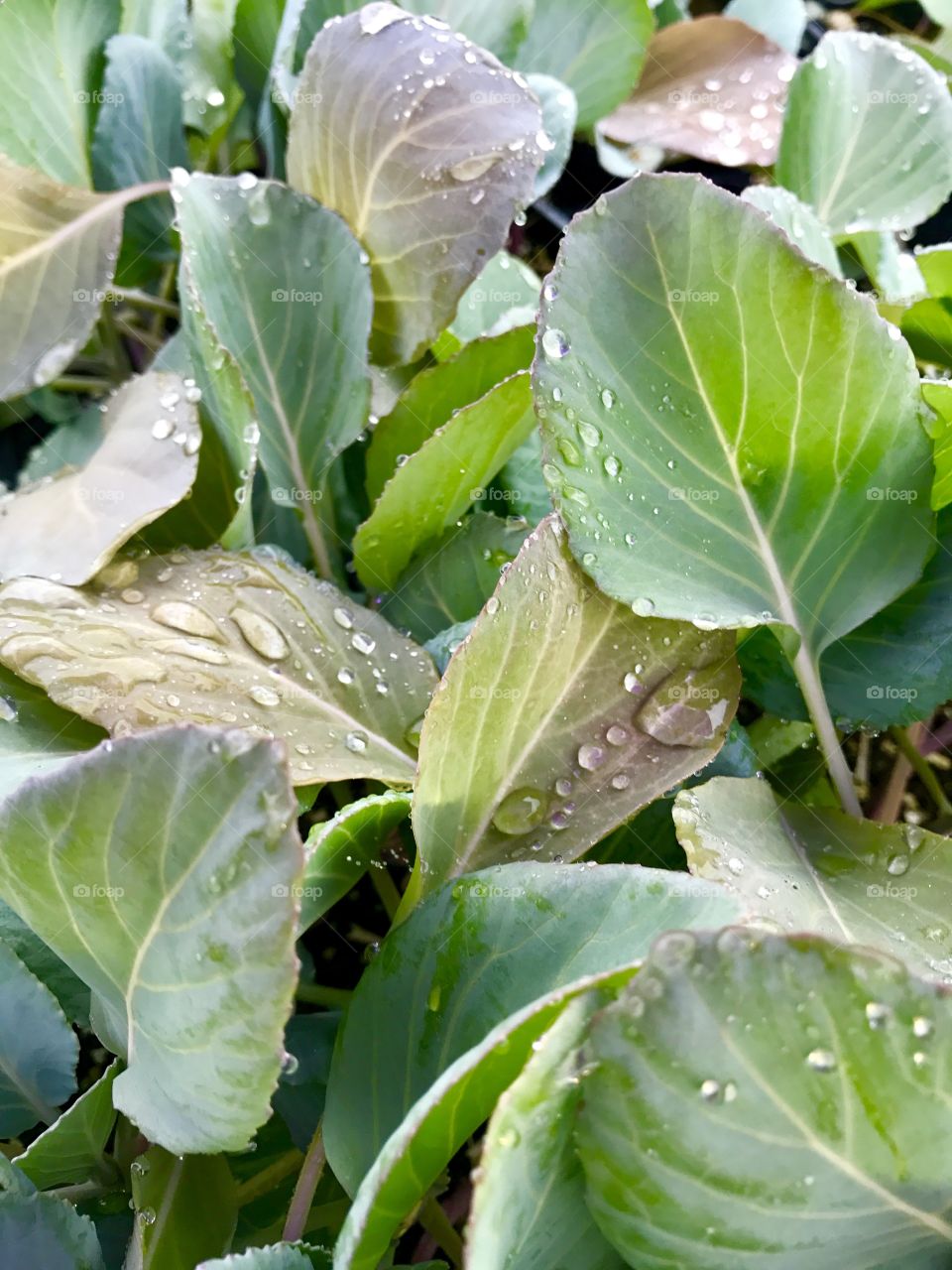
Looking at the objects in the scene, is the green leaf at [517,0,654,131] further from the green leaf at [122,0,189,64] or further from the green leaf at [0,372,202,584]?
the green leaf at [0,372,202,584]

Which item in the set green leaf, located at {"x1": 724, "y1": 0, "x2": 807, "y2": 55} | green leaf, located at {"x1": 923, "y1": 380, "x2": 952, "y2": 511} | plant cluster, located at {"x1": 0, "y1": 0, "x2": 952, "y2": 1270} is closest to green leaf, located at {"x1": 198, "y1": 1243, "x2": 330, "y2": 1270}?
plant cluster, located at {"x1": 0, "y1": 0, "x2": 952, "y2": 1270}

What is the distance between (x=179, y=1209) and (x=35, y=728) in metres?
0.17

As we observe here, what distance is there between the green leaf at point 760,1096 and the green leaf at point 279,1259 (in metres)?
0.09

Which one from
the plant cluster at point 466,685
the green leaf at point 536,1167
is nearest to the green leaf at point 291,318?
the plant cluster at point 466,685

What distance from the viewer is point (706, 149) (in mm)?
758

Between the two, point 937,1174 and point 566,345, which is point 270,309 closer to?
point 566,345

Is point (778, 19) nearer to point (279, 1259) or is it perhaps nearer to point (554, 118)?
point (554, 118)

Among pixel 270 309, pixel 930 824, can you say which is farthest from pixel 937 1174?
pixel 270 309

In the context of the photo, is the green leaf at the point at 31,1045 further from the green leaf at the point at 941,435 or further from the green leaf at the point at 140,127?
the green leaf at the point at 140,127

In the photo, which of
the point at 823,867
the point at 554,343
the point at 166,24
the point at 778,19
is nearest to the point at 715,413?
the point at 554,343

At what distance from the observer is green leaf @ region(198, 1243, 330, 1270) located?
287 millimetres

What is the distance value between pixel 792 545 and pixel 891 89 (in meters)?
0.39

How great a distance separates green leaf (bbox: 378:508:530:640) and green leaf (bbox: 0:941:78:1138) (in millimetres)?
212

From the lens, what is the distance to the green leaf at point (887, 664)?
0.46 meters
